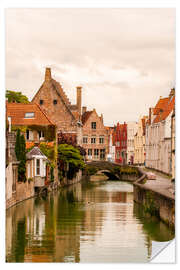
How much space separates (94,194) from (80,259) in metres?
15.1

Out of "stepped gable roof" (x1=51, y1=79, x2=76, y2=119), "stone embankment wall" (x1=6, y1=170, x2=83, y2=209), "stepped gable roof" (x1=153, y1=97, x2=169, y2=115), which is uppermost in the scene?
"stepped gable roof" (x1=51, y1=79, x2=76, y2=119)

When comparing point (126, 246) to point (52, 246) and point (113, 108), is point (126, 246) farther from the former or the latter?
point (113, 108)

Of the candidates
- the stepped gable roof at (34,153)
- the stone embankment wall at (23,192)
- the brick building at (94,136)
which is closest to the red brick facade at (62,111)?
the brick building at (94,136)

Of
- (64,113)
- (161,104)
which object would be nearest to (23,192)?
(64,113)

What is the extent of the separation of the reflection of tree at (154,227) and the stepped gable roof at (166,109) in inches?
93.6

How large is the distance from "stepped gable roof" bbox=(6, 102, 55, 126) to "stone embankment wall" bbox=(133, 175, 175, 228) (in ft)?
12.7

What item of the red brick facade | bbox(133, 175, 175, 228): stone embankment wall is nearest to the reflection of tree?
bbox(133, 175, 175, 228): stone embankment wall

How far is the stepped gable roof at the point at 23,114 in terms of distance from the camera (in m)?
13.9

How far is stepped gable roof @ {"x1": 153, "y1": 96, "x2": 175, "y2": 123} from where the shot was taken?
11375 mm

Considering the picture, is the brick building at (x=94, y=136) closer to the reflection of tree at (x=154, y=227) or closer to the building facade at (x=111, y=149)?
the building facade at (x=111, y=149)

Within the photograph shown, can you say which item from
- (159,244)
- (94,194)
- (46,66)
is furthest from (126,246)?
(94,194)

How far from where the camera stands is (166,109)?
12.0m

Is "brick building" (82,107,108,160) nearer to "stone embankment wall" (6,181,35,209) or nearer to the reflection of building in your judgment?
the reflection of building

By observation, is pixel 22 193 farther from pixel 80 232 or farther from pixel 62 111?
pixel 80 232
